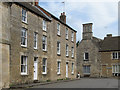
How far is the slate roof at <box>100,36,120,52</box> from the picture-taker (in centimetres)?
4402

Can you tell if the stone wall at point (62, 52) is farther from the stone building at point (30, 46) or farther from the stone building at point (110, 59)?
the stone building at point (110, 59)

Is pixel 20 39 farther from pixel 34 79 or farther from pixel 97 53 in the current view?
pixel 97 53

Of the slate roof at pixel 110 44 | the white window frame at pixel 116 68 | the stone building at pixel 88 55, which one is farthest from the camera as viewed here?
the stone building at pixel 88 55

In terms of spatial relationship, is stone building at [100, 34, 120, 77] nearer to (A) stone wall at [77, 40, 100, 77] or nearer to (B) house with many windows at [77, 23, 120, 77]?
(B) house with many windows at [77, 23, 120, 77]

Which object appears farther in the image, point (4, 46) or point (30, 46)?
point (30, 46)

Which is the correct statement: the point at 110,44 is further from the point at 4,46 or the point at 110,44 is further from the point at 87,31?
the point at 4,46

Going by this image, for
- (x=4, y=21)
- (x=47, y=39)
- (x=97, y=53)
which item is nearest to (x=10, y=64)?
(x=4, y=21)

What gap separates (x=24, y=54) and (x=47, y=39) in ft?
20.3

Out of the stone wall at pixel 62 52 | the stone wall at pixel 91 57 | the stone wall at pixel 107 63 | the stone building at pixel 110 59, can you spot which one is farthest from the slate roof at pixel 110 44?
the stone wall at pixel 62 52

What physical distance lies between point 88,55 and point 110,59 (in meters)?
5.24

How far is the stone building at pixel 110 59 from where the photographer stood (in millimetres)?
42781

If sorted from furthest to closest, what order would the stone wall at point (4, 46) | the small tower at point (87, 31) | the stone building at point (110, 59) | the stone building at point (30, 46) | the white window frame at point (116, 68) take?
the small tower at point (87, 31) < the stone building at point (110, 59) < the white window frame at point (116, 68) < the stone building at point (30, 46) < the stone wall at point (4, 46)

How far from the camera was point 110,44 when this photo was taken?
45781mm

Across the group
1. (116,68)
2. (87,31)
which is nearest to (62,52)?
(116,68)
